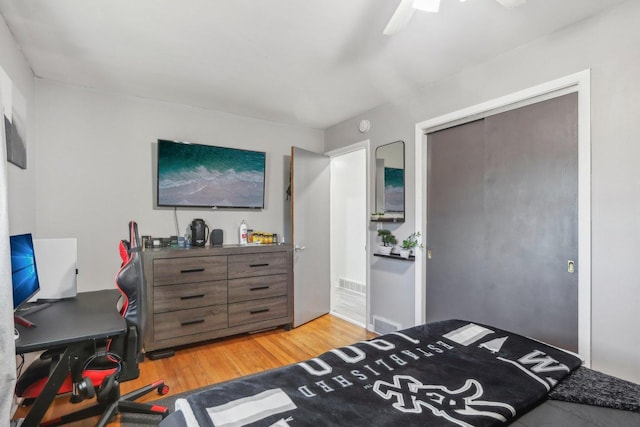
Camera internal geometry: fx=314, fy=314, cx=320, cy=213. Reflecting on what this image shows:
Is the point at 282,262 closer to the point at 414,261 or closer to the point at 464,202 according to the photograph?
the point at 414,261

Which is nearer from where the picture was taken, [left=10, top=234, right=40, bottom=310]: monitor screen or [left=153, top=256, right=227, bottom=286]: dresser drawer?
[left=10, top=234, right=40, bottom=310]: monitor screen

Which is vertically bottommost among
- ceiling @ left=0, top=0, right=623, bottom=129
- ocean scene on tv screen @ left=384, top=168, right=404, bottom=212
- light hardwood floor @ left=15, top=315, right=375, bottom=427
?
light hardwood floor @ left=15, top=315, right=375, bottom=427

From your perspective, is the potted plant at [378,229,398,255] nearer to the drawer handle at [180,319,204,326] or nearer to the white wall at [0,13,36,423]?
the drawer handle at [180,319,204,326]

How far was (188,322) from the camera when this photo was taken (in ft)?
9.68

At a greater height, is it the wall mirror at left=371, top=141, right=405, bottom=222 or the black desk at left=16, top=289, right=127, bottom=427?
the wall mirror at left=371, top=141, right=405, bottom=222

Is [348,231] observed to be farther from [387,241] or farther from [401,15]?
[401,15]

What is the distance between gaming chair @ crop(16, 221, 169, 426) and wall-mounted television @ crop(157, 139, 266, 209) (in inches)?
57.3

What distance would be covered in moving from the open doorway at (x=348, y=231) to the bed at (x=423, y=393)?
303 cm

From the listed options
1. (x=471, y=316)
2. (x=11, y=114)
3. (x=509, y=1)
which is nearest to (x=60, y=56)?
(x=11, y=114)

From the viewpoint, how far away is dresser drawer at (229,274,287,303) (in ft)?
10.5

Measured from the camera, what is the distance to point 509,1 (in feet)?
4.64

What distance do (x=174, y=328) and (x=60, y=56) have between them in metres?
2.38

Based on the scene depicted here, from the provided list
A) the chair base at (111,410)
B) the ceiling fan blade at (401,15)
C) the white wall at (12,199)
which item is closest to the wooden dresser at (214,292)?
the chair base at (111,410)

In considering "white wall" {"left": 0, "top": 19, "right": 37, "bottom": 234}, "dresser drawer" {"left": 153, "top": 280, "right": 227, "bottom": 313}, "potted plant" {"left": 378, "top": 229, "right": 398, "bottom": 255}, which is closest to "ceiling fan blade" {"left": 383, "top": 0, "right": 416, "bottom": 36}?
"potted plant" {"left": 378, "top": 229, "right": 398, "bottom": 255}
